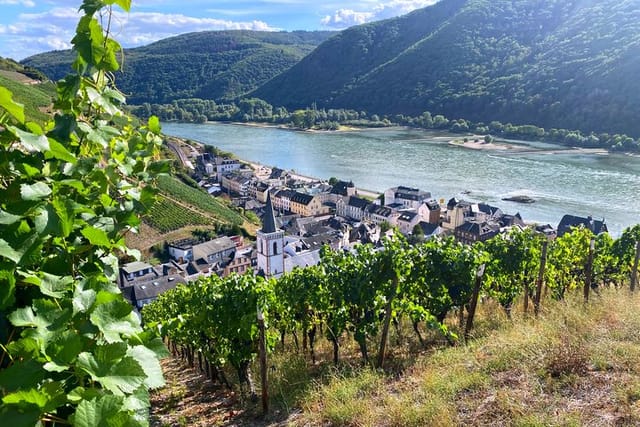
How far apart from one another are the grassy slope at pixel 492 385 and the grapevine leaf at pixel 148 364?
3.08m

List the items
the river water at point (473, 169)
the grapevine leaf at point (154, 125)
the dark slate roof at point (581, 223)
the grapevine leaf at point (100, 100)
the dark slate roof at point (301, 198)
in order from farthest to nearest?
1. the dark slate roof at point (301, 198)
2. the river water at point (473, 169)
3. the dark slate roof at point (581, 223)
4. the grapevine leaf at point (154, 125)
5. the grapevine leaf at point (100, 100)

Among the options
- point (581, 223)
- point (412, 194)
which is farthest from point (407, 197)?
point (581, 223)

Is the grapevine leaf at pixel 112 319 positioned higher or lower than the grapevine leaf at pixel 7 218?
lower

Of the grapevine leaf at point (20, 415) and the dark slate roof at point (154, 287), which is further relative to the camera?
the dark slate roof at point (154, 287)

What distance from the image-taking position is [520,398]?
411 centimetres

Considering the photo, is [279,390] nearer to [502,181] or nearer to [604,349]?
[604,349]

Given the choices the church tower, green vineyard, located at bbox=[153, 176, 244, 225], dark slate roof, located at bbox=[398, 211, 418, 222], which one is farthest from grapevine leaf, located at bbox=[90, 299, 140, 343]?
green vineyard, located at bbox=[153, 176, 244, 225]

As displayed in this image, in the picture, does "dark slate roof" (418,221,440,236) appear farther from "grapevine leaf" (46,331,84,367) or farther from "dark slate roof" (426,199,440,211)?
"grapevine leaf" (46,331,84,367)

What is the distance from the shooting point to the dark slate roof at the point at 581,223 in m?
31.3

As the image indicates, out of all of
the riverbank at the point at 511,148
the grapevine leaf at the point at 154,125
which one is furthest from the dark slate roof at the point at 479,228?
the grapevine leaf at the point at 154,125

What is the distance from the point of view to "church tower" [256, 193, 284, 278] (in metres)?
29.2

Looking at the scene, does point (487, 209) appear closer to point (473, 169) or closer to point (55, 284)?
point (473, 169)

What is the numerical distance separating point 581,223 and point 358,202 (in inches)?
821

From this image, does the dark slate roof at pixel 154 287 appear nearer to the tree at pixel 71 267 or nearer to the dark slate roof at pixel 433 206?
the dark slate roof at pixel 433 206
